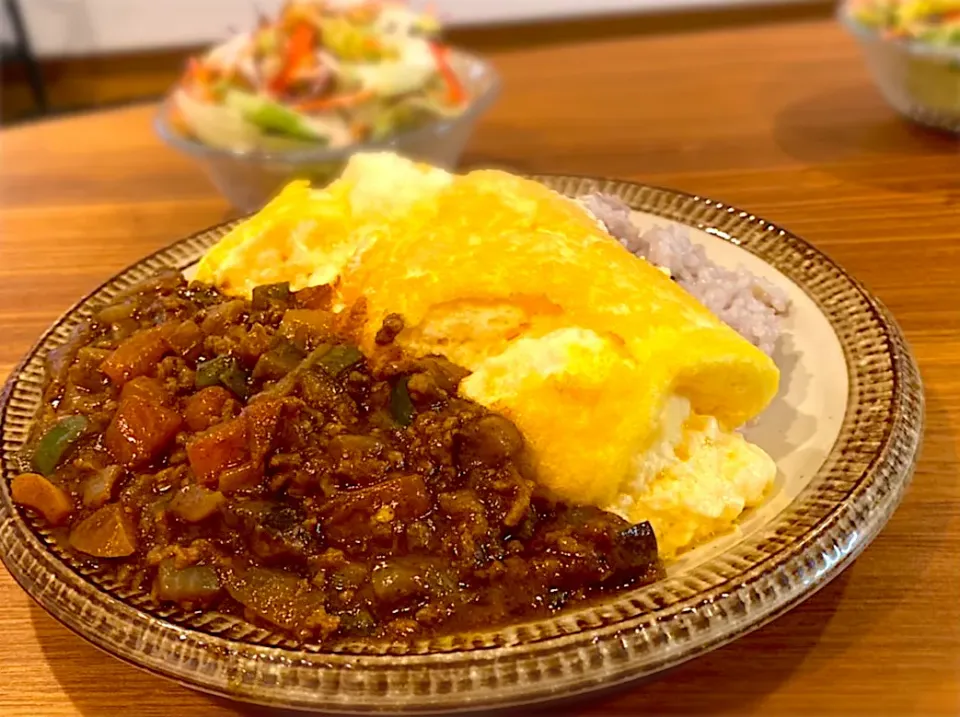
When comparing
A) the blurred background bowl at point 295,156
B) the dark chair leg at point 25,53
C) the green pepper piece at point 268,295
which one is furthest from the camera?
the dark chair leg at point 25,53

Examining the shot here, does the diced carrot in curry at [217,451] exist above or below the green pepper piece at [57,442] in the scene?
above

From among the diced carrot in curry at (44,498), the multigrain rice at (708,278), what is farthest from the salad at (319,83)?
the diced carrot in curry at (44,498)

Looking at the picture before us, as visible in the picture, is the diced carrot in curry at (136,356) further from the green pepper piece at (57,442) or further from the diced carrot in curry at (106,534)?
the diced carrot in curry at (106,534)

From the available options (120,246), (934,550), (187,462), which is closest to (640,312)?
(934,550)

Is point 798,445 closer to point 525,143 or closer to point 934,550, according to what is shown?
point 934,550

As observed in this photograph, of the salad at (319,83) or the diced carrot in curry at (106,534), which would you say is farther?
the salad at (319,83)

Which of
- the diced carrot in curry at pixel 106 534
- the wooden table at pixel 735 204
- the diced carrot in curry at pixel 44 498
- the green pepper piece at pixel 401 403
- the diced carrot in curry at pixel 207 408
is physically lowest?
the wooden table at pixel 735 204

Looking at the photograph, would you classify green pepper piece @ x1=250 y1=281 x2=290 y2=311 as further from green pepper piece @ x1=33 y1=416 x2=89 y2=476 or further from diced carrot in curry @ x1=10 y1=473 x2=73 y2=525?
diced carrot in curry @ x1=10 y1=473 x2=73 y2=525
